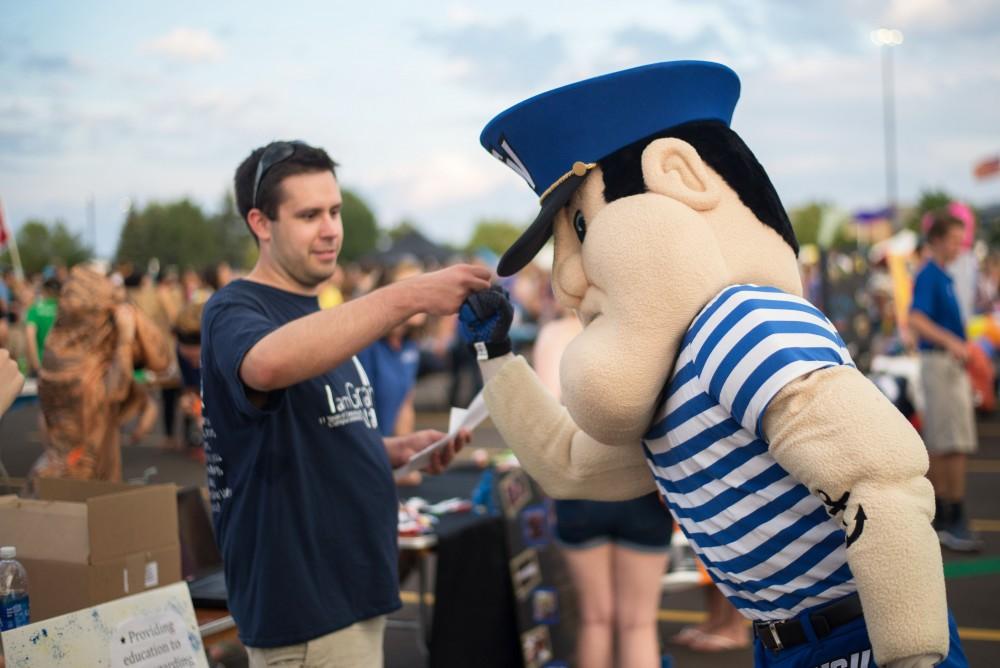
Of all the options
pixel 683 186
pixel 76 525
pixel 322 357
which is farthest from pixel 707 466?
pixel 76 525

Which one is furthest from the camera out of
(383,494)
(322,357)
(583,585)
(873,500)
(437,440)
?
(583,585)

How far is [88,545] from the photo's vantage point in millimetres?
2582

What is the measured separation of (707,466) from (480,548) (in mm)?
2603

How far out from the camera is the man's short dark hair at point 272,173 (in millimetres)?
2566

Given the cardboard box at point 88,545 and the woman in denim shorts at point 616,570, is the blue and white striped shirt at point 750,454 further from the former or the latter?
the woman in denim shorts at point 616,570

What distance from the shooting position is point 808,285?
50.3ft

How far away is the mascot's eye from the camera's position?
2.07 meters

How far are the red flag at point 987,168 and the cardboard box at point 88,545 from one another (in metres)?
33.8

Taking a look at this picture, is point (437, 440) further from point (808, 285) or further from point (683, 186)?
point (808, 285)

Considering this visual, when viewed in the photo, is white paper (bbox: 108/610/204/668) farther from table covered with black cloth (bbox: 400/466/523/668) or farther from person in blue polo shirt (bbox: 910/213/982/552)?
person in blue polo shirt (bbox: 910/213/982/552)

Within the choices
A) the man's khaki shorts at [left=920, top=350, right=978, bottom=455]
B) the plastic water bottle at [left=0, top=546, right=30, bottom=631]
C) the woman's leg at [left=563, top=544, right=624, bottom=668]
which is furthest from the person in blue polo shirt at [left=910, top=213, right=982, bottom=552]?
the plastic water bottle at [left=0, top=546, right=30, bottom=631]

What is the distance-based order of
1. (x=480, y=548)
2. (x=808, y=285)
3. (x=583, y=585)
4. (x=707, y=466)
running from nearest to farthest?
(x=707, y=466) → (x=583, y=585) → (x=480, y=548) → (x=808, y=285)

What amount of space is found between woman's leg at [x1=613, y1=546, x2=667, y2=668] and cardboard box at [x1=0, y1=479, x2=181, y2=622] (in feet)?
6.29

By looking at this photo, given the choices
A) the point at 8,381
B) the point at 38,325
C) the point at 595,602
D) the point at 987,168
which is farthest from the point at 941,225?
the point at 987,168
